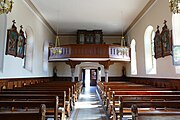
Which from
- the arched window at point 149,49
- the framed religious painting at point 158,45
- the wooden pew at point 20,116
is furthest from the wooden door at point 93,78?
the wooden pew at point 20,116

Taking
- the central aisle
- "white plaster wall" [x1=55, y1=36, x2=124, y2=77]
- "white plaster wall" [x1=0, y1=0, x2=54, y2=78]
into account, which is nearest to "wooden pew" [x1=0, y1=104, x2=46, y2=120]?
the central aisle

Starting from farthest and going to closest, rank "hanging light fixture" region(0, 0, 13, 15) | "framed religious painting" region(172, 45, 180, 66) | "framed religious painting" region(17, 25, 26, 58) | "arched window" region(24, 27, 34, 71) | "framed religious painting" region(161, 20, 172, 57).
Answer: "arched window" region(24, 27, 34, 71), "framed religious painting" region(17, 25, 26, 58), "framed religious painting" region(161, 20, 172, 57), "framed religious painting" region(172, 45, 180, 66), "hanging light fixture" region(0, 0, 13, 15)

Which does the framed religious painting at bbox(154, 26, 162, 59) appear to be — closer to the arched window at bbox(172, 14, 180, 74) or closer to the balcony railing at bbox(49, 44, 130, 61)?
the arched window at bbox(172, 14, 180, 74)

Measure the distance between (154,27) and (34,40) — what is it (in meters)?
6.57

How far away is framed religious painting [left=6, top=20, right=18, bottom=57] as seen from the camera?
6.39 meters

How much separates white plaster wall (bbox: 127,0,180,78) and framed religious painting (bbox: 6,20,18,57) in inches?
243

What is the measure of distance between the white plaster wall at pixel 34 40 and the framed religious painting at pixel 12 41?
0.17 m

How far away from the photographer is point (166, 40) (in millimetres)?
6879

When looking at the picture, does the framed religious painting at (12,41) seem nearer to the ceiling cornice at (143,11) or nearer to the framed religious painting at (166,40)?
the framed religious painting at (166,40)

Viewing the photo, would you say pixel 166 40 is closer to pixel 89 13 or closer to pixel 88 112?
pixel 88 112

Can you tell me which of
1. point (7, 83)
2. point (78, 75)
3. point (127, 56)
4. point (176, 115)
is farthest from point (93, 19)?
point (176, 115)

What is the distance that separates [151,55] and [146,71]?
96 centimetres

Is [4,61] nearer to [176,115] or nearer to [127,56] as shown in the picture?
[176,115]

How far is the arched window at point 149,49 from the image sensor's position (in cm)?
955
